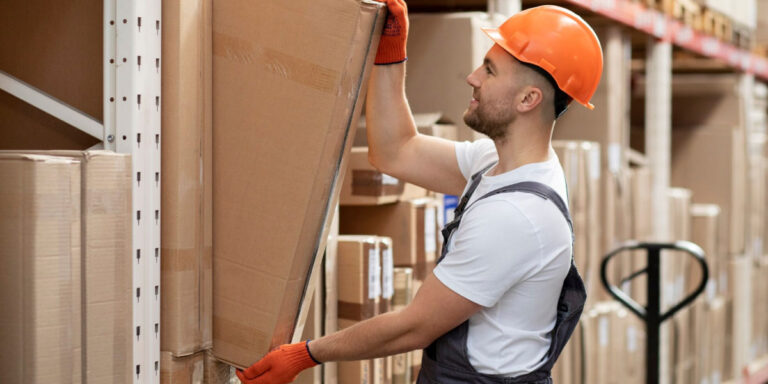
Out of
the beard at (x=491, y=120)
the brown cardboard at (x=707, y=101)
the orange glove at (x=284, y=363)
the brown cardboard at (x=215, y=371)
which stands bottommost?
the brown cardboard at (x=215, y=371)

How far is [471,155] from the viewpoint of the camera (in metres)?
2.38

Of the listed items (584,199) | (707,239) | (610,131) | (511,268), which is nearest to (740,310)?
(707,239)

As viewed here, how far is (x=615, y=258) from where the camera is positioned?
13.5 feet

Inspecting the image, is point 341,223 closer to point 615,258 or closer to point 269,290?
point 269,290

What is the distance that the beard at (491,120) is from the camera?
2.06 m

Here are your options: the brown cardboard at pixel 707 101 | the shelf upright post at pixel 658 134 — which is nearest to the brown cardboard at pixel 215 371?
the shelf upright post at pixel 658 134

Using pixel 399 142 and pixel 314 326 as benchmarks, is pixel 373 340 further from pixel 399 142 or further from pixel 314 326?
pixel 399 142

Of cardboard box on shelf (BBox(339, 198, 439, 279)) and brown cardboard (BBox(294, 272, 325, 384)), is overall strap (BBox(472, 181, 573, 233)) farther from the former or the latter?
cardboard box on shelf (BBox(339, 198, 439, 279))

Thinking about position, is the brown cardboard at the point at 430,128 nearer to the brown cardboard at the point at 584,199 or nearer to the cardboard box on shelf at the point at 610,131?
the brown cardboard at the point at 584,199

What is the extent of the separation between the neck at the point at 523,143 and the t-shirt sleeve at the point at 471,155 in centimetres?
23

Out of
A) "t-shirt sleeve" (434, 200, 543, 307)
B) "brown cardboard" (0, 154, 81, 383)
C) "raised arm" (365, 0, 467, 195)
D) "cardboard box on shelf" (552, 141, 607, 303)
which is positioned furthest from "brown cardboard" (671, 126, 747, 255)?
"brown cardboard" (0, 154, 81, 383)

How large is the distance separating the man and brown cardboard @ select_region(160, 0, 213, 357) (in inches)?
8.0

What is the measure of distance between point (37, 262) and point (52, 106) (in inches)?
15.8

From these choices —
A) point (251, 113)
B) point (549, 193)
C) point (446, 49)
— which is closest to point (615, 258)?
point (446, 49)
